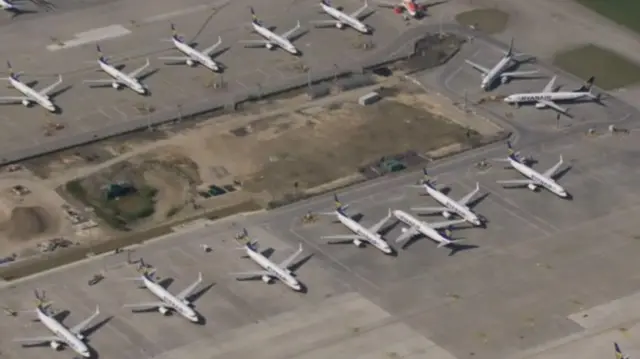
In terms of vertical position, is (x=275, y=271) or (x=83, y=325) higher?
(x=275, y=271)


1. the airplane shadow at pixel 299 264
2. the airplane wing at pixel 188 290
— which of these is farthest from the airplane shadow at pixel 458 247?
the airplane wing at pixel 188 290

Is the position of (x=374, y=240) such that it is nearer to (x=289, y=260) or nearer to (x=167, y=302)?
(x=289, y=260)

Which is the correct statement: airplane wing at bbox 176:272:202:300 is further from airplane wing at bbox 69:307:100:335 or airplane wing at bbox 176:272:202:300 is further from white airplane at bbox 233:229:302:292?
airplane wing at bbox 69:307:100:335

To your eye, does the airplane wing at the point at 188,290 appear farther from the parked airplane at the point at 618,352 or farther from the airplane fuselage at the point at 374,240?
the parked airplane at the point at 618,352

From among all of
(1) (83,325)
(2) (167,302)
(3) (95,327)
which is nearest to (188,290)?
(2) (167,302)

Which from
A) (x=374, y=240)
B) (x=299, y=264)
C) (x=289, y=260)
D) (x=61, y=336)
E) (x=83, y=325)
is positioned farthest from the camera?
(x=374, y=240)

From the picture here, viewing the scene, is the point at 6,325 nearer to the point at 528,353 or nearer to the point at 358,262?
the point at 358,262
